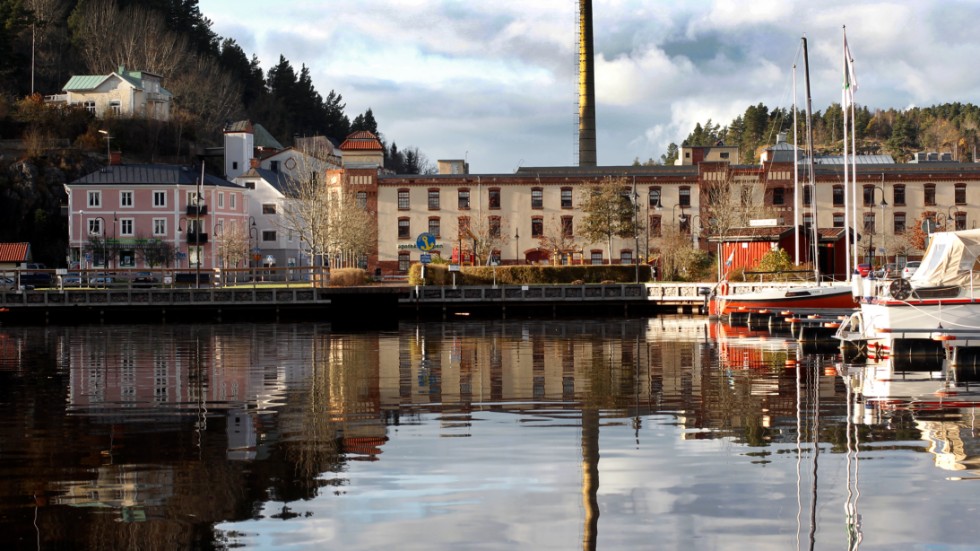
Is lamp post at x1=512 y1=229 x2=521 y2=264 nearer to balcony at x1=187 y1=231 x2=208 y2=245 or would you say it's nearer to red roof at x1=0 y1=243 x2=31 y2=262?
balcony at x1=187 y1=231 x2=208 y2=245

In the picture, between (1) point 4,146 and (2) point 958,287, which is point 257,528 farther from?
(1) point 4,146

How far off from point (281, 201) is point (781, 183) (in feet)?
169

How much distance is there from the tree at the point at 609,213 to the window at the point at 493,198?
9.13 m

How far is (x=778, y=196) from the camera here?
94.6 m

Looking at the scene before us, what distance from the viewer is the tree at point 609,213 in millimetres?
86750

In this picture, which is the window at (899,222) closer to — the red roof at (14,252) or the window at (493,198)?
the window at (493,198)

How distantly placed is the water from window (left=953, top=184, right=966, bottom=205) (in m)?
67.1

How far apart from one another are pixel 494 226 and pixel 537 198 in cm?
447

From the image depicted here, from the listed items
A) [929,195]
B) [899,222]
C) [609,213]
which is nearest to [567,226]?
[609,213]

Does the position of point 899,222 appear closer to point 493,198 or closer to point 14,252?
point 493,198

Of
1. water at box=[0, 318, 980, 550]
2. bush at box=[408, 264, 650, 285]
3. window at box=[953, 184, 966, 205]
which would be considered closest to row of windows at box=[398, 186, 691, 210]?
bush at box=[408, 264, 650, 285]

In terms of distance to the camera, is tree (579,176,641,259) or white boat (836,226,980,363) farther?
tree (579,176,641,259)

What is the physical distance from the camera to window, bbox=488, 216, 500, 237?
3654 inches

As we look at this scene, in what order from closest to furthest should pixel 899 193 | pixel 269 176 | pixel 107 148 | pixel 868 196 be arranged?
pixel 899 193 → pixel 868 196 → pixel 107 148 → pixel 269 176
